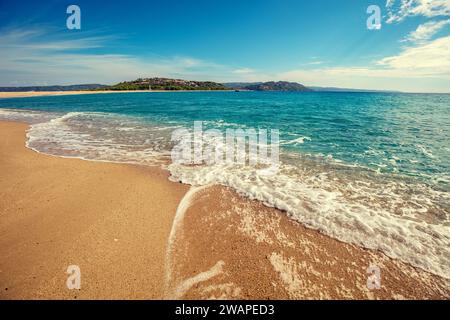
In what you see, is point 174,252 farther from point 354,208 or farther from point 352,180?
point 352,180

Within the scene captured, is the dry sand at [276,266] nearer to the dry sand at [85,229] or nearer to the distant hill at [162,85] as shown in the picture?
the dry sand at [85,229]

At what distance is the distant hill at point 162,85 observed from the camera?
5098 inches

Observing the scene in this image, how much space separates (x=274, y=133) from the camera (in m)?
15.7

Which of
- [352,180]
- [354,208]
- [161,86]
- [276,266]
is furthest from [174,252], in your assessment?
[161,86]

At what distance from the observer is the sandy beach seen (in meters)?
3.60

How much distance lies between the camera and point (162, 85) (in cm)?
14288

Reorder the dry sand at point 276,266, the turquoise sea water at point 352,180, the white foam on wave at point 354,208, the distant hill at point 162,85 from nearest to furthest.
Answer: the dry sand at point 276,266 < the white foam on wave at point 354,208 < the turquoise sea water at point 352,180 < the distant hill at point 162,85

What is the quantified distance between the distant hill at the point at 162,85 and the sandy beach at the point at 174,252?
13625cm

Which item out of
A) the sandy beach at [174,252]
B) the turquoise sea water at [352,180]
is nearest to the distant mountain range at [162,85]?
the turquoise sea water at [352,180]
